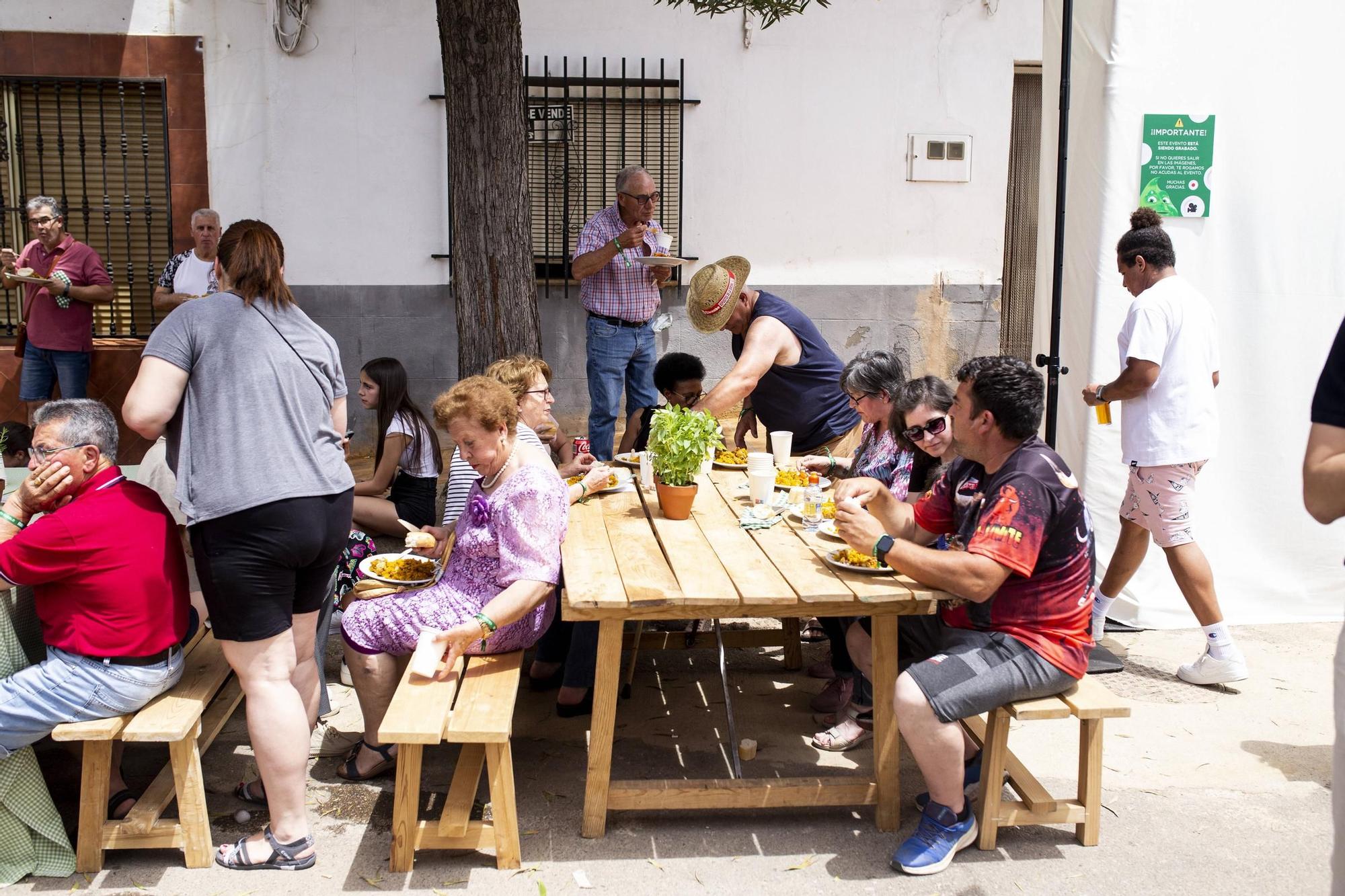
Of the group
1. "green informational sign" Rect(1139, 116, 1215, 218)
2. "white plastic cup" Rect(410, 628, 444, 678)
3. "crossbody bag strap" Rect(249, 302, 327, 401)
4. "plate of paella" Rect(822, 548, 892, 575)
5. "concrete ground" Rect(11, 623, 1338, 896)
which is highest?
"green informational sign" Rect(1139, 116, 1215, 218)

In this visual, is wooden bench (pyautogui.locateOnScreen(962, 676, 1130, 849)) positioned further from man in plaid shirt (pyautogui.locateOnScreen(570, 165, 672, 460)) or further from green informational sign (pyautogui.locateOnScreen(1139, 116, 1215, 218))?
man in plaid shirt (pyautogui.locateOnScreen(570, 165, 672, 460))

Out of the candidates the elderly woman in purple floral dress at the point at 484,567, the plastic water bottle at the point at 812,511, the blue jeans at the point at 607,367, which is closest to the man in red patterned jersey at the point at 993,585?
the plastic water bottle at the point at 812,511

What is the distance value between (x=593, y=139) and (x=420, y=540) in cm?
471

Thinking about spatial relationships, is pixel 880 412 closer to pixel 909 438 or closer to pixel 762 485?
pixel 909 438

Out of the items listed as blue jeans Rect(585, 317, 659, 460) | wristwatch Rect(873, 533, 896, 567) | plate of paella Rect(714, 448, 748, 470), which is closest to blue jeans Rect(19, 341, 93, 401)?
blue jeans Rect(585, 317, 659, 460)

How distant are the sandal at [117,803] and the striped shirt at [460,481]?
4.20 ft

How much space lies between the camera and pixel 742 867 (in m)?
→ 3.18

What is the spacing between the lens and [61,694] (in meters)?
2.98

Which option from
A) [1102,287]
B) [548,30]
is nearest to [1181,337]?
[1102,287]

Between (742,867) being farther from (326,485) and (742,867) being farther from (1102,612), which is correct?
(1102,612)

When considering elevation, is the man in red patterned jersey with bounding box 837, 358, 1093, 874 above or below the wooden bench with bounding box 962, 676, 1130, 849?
above

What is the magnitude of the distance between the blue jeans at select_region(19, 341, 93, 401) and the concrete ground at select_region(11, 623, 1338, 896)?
13.2ft

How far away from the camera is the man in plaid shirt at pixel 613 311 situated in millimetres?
6449

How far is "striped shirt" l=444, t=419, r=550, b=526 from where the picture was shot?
13.0 feet
